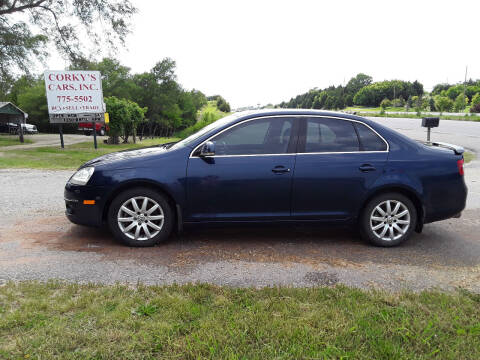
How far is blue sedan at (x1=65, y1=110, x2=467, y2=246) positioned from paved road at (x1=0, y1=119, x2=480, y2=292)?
1.06 ft

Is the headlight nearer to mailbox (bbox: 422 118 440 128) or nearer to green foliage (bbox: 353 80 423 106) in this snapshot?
mailbox (bbox: 422 118 440 128)

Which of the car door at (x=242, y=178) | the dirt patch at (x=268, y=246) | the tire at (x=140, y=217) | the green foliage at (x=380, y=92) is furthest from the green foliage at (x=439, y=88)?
the tire at (x=140, y=217)

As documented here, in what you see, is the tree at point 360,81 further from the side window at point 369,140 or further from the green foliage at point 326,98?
the side window at point 369,140

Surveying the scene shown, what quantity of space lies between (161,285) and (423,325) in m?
2.15

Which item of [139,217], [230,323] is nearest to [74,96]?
[139,217]

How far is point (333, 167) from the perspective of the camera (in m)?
4.48

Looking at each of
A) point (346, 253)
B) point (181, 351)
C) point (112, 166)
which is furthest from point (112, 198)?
point (346, 253)

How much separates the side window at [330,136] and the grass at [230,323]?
182 centimetres

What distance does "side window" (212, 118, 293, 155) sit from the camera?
450 cm

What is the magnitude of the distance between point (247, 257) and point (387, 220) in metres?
1.78

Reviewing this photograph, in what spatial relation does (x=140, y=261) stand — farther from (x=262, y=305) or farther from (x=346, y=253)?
(x=346, y=253)

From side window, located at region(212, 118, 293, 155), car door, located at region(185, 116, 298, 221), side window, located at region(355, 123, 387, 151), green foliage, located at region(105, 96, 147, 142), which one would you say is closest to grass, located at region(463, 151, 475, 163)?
side window, located at region(355, 123, 387, 151)

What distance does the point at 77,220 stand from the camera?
4.48m

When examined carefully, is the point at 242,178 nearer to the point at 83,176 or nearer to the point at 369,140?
the point at 369,140
